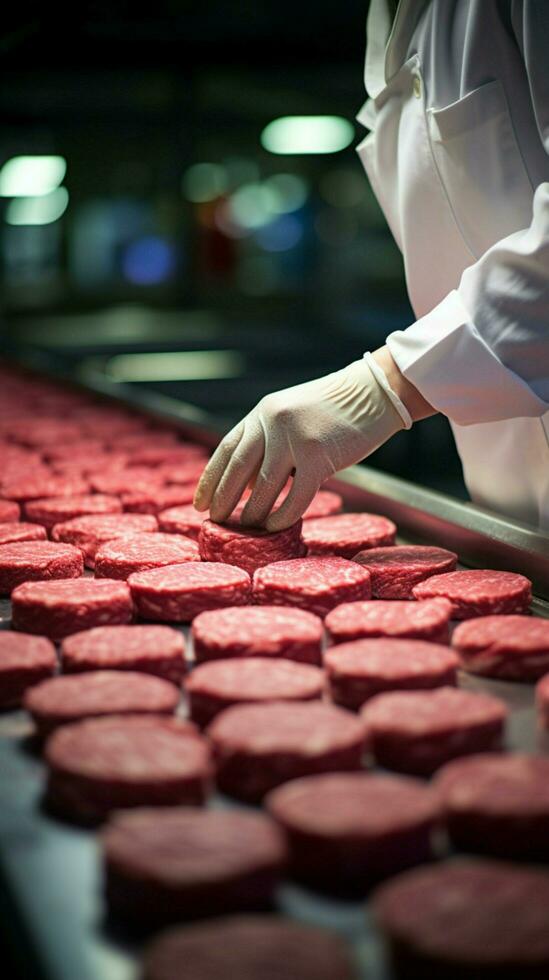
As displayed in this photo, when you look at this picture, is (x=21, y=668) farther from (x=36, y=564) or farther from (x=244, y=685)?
(x=36, y=564)

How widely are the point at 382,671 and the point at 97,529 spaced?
1.09 m

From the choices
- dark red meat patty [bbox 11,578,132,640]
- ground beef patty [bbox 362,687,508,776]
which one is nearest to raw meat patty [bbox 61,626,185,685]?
dark red meat patty [bbox 11,578,132,640]

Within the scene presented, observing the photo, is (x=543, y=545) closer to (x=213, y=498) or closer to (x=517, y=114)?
(x=213, y=498)

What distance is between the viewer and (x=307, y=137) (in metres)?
7.48

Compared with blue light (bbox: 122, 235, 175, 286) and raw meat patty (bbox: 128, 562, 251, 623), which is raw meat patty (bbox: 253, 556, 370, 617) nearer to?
raw meat patty (bbox: 128, 562, 251, 623)

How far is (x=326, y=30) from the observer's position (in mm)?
4086

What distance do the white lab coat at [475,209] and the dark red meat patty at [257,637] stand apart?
2.02 ft

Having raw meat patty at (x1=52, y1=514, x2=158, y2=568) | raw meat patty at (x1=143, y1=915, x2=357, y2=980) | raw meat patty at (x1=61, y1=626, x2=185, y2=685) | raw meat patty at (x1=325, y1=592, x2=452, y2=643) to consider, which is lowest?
raw meat patty at (x1=143, y1=915, x2=357, y2=980)

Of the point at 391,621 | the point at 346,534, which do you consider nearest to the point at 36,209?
the point at 346,534

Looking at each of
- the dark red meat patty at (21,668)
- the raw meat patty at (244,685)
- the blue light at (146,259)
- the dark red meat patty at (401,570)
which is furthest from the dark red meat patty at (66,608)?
the blue light at (146,259)

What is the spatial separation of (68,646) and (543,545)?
1.02m

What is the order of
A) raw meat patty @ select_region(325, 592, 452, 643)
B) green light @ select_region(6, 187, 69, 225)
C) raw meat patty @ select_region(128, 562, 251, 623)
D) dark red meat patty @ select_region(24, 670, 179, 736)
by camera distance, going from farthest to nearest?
green light @ select_region(6, 187, 69, 225)
raw meat patty @ select_region(128, 562, 251, 623)
raw meat patty @ select_region(325, 592, 452, 643)
dark red meat patty @ select_region(24, 670, 179, 736)

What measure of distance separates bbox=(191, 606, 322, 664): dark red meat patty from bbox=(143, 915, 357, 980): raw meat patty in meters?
0.71

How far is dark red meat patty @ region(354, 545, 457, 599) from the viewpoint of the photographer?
2.21 m
